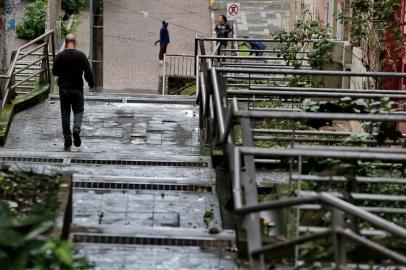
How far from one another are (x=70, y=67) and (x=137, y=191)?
3.58 meters

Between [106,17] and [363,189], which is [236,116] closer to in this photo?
[363,189]

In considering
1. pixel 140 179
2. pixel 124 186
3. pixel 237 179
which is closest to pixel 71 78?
pixel 140 179

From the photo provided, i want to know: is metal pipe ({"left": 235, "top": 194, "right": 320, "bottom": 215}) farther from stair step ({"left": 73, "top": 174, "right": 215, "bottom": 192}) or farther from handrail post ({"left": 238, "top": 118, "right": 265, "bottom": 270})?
stair step ({"left": 73, "top": 174, "right": 215, "bottom": 192})

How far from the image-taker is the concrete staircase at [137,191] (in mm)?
9000

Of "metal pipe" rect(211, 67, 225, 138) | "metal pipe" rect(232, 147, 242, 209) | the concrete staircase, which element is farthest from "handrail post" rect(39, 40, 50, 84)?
"metal pipe" rect(232, 147, 242, 209)

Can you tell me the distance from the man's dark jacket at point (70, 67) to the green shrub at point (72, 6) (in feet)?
91.7

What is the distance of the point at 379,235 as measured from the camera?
335 inches

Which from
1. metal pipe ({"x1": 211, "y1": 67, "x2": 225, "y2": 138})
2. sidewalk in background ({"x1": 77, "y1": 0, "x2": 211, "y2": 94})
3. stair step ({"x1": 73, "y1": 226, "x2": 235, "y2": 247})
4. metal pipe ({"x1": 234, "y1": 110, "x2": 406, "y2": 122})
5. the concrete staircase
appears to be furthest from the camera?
sidewalk in background ({"x1": 77, "y1": 0, "x2": 211, "y2": 94})

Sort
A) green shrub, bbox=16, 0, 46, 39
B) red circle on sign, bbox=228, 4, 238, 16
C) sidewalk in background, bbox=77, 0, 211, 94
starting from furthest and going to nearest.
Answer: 1. green shrub, bbox=16, 0, 46, 39
2. sidewalk in background, bbox=77, 0, 211, 94
3. red circle on sign, bbox=228, 4, 238, 16

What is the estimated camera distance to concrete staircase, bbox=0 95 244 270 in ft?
29.5

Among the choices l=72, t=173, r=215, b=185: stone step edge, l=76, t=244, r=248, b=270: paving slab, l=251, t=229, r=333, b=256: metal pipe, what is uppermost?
l=251, t=229, r=333, b=256: metal pipe

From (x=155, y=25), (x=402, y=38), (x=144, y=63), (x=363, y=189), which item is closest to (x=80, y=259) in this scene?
(x=363, y=189)

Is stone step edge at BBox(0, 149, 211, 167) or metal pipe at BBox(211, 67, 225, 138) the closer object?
metal pipe at BBox(211, 67, 225, 138)

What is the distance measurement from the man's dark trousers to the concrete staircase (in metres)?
0.33
